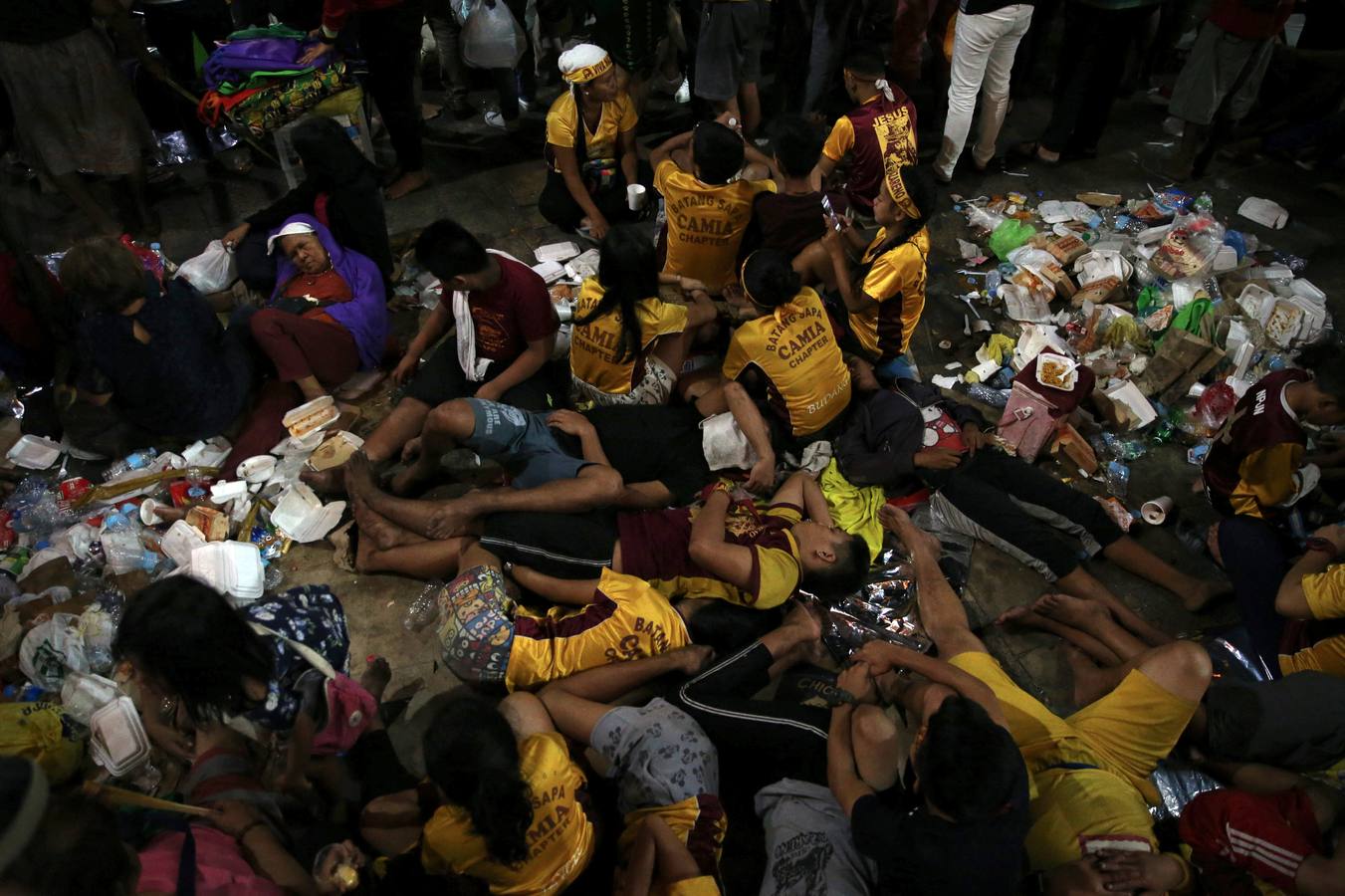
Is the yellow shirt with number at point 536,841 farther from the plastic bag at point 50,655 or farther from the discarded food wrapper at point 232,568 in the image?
the plastic bag at point 50,655

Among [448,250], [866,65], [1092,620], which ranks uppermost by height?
[866,65]

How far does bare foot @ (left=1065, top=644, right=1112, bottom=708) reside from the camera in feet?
10.3

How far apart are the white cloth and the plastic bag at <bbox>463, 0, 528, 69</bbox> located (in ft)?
9.27

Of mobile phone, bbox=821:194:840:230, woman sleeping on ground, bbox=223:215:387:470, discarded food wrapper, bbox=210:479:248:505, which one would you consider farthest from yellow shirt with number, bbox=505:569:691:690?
mobile phone, bbox=821:194:840:230

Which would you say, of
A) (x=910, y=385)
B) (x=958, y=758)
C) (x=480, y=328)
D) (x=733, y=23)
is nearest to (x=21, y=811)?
(x=958, y=758)

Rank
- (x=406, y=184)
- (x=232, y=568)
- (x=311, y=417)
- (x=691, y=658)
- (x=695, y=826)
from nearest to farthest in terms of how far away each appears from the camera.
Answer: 1. (x=695, y=826)
2. (x=691, y=658)
3. (x=232, y=568)
4. (x=311, y=417)
5. (x=406, y=184)

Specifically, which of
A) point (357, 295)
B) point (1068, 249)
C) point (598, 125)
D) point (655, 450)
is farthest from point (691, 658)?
point (1068, 249)

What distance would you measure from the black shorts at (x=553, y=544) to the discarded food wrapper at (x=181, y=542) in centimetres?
129

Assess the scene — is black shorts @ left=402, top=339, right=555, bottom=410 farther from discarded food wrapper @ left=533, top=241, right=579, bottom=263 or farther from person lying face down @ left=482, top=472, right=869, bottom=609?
discarded food wrapper @ left=533, top=241, right=579, bottom=263

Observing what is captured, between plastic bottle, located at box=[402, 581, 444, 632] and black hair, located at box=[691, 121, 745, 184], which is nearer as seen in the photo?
plastic bottle, located at box=[402, 581, 444, 632]

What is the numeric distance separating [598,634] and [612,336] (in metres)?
1.37

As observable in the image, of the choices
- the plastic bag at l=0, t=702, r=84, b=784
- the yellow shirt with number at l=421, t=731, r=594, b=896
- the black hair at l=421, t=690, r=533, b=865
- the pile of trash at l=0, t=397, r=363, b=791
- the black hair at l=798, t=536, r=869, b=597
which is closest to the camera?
the black hair at l=421, t=690, r=533, b=865

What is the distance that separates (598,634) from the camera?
2920 millimetres

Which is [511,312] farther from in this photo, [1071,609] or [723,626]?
[1071,609]
